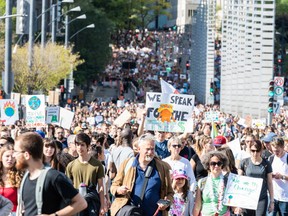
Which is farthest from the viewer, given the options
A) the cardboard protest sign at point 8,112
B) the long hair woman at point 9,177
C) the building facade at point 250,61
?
the building facade at point 250,61

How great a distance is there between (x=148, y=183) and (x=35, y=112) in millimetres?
14214

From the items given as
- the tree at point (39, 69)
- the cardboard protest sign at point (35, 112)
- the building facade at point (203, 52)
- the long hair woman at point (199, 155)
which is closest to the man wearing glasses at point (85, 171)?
the long hair woman at point (199, 155)

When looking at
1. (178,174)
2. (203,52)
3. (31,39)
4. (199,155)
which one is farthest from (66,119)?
(203,52)

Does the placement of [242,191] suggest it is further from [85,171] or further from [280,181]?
[280,181]

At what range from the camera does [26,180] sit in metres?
8.54

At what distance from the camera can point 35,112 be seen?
25031 millimetres

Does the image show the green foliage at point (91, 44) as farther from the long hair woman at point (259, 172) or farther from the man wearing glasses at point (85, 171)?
the man wearing glasses at point (85, 171)

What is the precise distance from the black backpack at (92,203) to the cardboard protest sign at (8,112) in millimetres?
11478

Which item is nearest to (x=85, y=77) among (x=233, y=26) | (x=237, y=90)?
(x=233, y=26)

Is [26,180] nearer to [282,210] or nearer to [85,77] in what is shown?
[282,210]

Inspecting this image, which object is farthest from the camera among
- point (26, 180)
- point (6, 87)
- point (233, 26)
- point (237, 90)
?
point (233, 26)

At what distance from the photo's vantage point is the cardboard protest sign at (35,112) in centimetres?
2488

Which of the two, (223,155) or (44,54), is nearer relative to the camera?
(223,155)

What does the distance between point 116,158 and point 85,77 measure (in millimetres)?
62280
